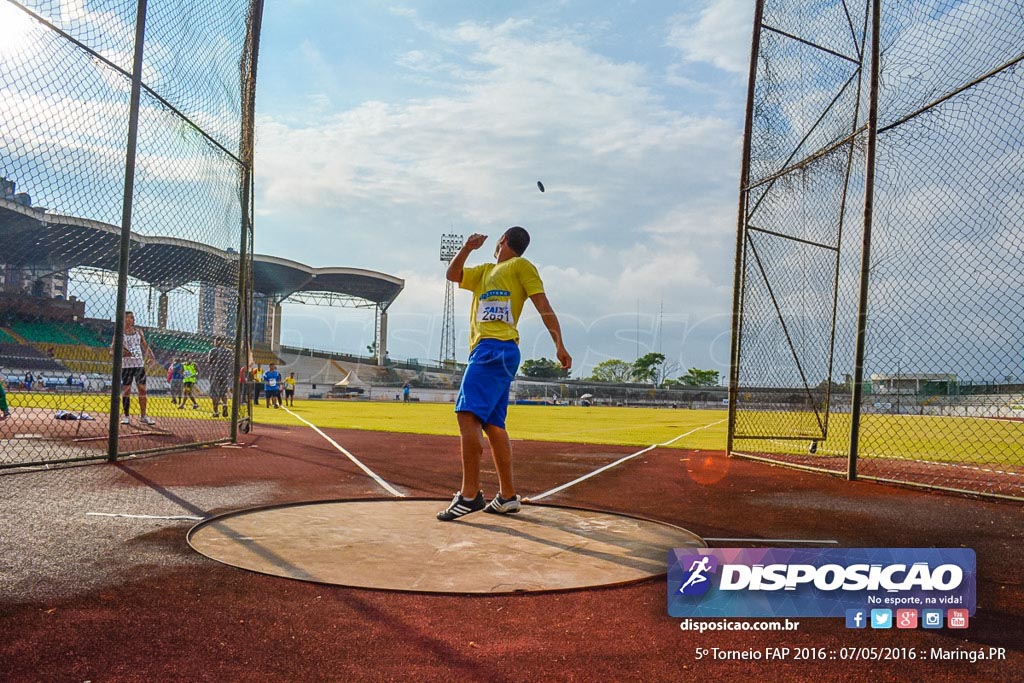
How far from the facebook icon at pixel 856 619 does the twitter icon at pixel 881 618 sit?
32 mm

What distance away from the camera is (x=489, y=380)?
529 centimetres

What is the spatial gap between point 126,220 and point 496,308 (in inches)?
163

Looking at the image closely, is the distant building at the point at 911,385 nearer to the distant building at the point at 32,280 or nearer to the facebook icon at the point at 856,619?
the facebook icon at the point at 856,619

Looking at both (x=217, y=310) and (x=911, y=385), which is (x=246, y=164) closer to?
(x=217, y=310)

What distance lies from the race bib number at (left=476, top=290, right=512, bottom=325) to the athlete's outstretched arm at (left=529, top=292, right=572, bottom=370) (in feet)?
0.67

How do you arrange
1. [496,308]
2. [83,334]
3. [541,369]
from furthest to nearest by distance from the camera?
[541,369] → [83,334] → [496,308]

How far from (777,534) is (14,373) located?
91.8 feet

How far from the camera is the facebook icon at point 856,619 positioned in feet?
9.56

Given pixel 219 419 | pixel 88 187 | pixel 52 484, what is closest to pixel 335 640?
pixel 52 484

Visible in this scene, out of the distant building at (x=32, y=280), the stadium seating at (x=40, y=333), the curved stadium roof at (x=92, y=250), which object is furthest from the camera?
the stadium seating at (x=40, y=333)

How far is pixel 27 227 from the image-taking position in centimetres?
1156

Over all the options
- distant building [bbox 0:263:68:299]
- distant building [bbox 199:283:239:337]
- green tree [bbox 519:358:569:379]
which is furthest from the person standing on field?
green tree [bbox 519:358:569:379]

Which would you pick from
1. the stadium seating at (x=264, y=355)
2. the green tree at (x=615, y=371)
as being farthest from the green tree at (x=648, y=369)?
the stadium seating at (x=264, y=355)

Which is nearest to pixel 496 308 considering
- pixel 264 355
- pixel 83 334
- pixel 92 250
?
pixel 92 250
